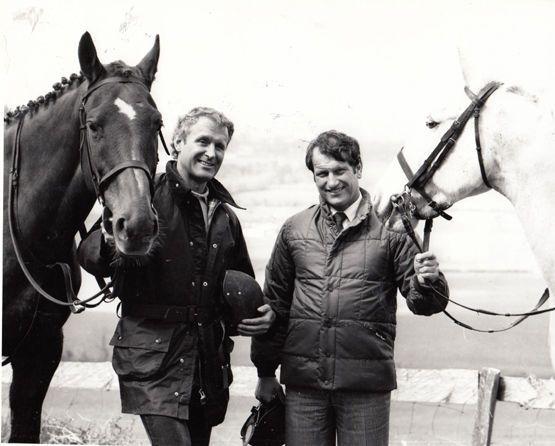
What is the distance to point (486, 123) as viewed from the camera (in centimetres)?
263

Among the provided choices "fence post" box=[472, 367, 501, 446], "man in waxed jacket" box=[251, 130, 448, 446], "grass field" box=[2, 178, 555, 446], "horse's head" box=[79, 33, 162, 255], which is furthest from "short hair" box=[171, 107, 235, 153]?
"fence post" box=[472, 367, 501, 446]

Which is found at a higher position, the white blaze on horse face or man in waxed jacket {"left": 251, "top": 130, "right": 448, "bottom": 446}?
the white blaze on horse face

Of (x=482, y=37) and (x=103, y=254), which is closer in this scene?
(x=103, y=254)

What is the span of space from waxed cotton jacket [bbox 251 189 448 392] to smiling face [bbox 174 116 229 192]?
1.39ft

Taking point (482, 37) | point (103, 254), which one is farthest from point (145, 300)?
point (482, 37)

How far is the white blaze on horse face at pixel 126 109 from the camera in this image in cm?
254

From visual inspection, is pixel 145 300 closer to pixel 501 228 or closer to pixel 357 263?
pixel 357 263

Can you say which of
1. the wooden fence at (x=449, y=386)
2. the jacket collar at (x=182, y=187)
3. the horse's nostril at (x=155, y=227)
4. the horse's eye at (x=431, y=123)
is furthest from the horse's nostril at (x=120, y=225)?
the wooden fence at (x=449, y=386)

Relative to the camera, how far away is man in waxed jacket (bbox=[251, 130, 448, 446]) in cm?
254

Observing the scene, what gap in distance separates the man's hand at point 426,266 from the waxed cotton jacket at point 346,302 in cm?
5

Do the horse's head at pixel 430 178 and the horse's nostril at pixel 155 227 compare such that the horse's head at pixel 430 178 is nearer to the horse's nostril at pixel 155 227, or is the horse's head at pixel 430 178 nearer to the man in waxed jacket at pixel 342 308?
the man in waxed jacket at pixel 342 308

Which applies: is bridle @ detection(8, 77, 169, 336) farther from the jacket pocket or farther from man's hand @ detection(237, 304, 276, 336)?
man's hand @ detection(237, 304, 276, 336)

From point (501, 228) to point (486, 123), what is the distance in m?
1.43

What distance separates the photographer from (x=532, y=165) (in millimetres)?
2518
